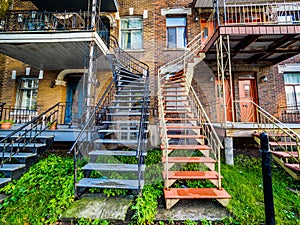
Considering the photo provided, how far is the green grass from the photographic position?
293 centimetres

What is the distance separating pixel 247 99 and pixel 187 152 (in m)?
4.91

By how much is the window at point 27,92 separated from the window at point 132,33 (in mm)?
5180

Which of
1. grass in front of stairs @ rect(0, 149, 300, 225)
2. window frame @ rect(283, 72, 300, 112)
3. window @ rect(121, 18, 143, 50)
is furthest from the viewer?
window @ rect(121, 18, 143, 50)

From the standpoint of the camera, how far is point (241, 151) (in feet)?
20.8

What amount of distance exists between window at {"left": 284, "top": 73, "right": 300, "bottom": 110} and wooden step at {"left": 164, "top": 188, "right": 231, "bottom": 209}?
24.9ft

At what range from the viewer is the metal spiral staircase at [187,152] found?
3.19 meters

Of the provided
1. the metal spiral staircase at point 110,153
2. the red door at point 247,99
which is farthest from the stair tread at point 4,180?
the red door at point 247,99

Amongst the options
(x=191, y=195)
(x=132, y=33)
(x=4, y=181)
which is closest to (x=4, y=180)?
(x=4, y=181)

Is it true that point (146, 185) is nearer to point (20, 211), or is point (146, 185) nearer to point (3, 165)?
point (20, 211)

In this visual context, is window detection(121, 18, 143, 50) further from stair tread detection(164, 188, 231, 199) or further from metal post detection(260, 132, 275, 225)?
metal post detection(260, 132, 275, 225)

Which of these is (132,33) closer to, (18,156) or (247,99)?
(247,99)

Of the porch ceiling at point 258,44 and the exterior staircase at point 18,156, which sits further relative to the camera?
the porch ceiling at point 258,44

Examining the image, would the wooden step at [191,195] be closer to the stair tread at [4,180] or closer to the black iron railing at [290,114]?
the stair tread at [4,180]

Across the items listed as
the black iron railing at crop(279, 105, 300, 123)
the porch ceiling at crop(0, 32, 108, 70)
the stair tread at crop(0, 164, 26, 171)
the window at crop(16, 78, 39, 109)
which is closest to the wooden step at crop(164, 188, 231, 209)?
the stair tread at crop(0, 164, 26, 171)
